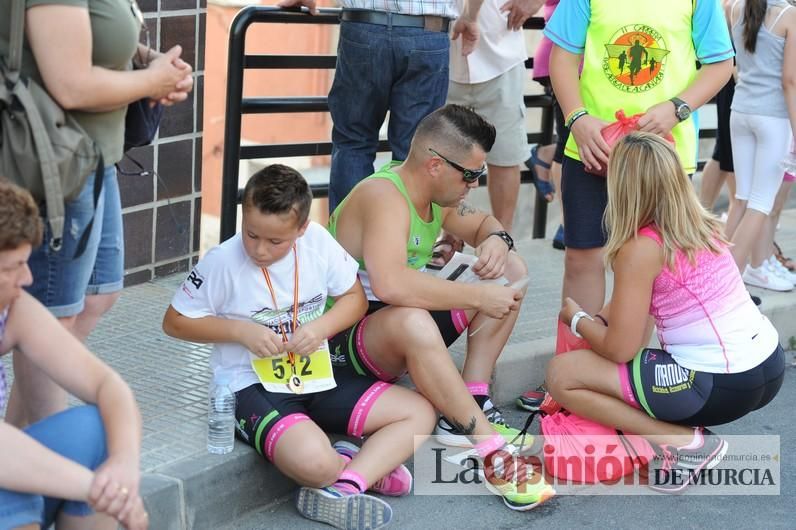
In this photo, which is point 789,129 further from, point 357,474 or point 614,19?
point 357,474

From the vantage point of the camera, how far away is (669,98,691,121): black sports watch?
414cm

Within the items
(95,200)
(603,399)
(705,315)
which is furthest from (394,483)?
(95,200)

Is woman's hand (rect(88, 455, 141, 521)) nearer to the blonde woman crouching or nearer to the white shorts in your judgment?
the blonde woman crouching

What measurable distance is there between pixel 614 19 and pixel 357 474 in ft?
6.21

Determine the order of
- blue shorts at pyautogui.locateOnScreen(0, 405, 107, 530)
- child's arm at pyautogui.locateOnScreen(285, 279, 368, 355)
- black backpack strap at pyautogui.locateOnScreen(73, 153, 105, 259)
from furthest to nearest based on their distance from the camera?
child's arm at pyautogui.locateOnScreen(285, 279, 368, 355) < black backpack strap at pyautogui.locateOnScreen(73, 153, 105, 259) < blue shorts at pyautogui.locateOnScreen(0, 405, 107, 530)

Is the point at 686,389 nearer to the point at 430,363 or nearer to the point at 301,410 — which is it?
the point at 430,363

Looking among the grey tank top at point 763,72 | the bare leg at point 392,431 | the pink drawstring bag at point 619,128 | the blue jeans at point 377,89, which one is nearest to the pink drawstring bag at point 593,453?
the bare leg at point 392,431

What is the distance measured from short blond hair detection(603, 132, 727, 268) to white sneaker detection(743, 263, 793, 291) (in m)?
2.34

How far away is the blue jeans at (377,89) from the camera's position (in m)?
4.60

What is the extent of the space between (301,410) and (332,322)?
29 centimetres

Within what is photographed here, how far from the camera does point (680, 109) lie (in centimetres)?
414

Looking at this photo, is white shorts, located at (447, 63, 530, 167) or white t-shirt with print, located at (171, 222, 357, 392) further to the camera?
white shorts, located at (447, 63, 530, 167)

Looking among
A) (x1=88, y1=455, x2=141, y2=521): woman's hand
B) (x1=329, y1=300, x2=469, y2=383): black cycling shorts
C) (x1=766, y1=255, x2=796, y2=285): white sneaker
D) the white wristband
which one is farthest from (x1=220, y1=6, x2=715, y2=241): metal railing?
(x1=88, y1=455, x2=141, y2=521): woman's hand

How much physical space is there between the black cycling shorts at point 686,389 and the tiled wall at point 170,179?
2.30 m
